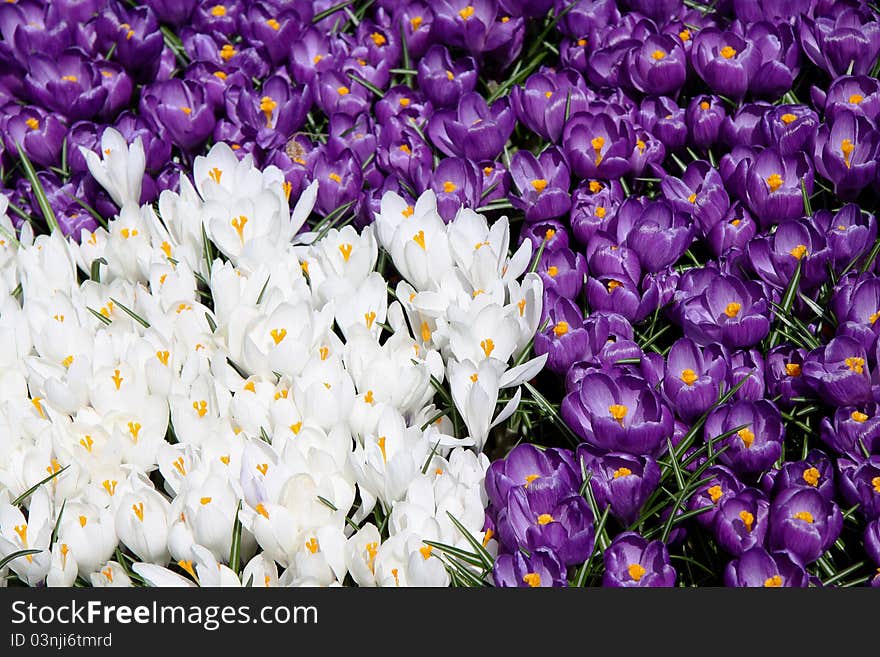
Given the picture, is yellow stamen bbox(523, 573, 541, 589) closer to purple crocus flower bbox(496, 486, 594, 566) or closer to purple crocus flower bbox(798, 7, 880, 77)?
purple crocus flower bbox(496, 486, 594, 566)

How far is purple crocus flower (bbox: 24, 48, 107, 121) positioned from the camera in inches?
90.0

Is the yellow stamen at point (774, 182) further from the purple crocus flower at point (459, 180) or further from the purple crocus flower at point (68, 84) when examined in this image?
the purple crocus flower at point (68, 84)

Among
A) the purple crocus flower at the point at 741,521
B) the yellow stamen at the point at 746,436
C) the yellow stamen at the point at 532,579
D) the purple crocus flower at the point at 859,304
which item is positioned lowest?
the yellow stamen at the point at 532,579

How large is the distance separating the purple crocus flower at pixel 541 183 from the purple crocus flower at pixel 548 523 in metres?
0.67

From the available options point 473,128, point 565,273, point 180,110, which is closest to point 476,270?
point 565,273

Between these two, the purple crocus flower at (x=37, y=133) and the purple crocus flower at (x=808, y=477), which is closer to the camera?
the purple crocus flower at (x=808, y=477)

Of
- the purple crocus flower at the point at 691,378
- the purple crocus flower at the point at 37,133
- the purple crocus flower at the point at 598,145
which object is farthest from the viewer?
the purple crocus flower at the point at 37,133

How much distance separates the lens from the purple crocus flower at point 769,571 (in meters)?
1.45

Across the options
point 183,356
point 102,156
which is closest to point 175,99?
point 102,156

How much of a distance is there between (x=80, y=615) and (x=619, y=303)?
1.03m

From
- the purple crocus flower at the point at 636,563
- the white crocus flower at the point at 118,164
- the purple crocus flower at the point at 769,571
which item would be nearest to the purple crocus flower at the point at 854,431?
the purple crocus flower at the point at 769,571

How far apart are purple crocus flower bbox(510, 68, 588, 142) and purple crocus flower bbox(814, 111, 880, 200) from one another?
0.49 m

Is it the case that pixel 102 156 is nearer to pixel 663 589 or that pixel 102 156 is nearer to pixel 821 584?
pixel 663 589

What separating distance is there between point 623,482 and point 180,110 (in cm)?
128
